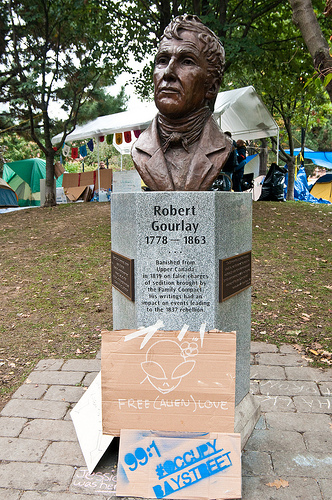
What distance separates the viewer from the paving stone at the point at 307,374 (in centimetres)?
418

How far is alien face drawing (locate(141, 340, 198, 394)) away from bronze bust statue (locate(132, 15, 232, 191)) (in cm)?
108

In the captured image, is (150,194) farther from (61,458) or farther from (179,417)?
(61,458)

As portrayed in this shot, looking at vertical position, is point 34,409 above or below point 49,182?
below

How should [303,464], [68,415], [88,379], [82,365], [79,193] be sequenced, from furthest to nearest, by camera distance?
[79,193]
[82,365]
[88,379]
[68,415]
[303,464]

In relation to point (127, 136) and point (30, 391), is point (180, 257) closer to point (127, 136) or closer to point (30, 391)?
point (30, 391)

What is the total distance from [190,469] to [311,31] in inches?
218

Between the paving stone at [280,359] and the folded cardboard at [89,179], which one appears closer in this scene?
the paving stone at [280,359]

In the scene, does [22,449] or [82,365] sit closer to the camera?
[22,449]

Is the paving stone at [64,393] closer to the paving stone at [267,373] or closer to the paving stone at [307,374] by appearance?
the paving stone at [267,373]

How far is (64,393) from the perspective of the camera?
395cm

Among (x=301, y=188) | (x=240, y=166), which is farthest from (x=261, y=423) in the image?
(x=301, y=188)

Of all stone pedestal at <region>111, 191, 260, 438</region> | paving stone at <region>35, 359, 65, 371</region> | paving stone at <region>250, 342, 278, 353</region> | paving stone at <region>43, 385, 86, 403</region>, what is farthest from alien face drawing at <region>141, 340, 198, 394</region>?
paving stone at <region>250, 342, 278, 353</region>

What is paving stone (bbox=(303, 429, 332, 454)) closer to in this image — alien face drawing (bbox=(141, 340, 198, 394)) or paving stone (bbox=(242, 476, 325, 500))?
paving stone (bbox=(242, 476, 325, 500))

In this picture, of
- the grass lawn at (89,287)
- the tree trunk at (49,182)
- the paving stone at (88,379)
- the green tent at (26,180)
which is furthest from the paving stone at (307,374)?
the green tent at (26,180)
